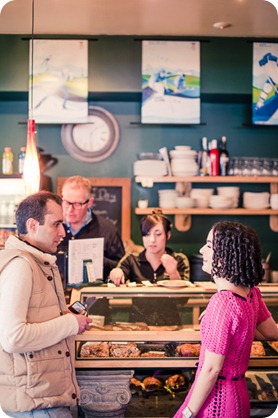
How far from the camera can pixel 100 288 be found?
3537mm

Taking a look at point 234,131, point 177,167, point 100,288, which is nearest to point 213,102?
point 234,131

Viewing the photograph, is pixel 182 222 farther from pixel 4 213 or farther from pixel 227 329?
pixel 227 329

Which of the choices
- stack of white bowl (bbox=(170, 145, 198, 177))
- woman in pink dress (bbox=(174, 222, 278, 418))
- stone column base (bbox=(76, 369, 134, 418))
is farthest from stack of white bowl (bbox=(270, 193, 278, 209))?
woman in pink dress (bbox=(174, 222, 278, 418))

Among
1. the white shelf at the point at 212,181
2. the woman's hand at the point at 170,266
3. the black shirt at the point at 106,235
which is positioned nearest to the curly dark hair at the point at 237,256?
the woman's hand at the point at 170,266

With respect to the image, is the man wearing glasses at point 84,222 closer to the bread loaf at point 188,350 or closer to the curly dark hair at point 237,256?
the bread loaf at point 188,350

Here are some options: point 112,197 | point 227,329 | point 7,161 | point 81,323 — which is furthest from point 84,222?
point 227,329

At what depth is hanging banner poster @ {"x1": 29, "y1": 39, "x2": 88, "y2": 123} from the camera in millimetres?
5754

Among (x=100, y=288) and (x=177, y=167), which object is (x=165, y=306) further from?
(x=177, y=167)

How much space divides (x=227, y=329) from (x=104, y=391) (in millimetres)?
1112

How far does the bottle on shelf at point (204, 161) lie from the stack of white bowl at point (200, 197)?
185 mm

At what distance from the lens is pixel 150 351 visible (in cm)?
315

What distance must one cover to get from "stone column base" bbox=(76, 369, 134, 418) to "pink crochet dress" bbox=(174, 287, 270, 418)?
0.76 meters

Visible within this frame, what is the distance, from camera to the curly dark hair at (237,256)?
2.42 metres

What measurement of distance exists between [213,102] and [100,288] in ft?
11.2
